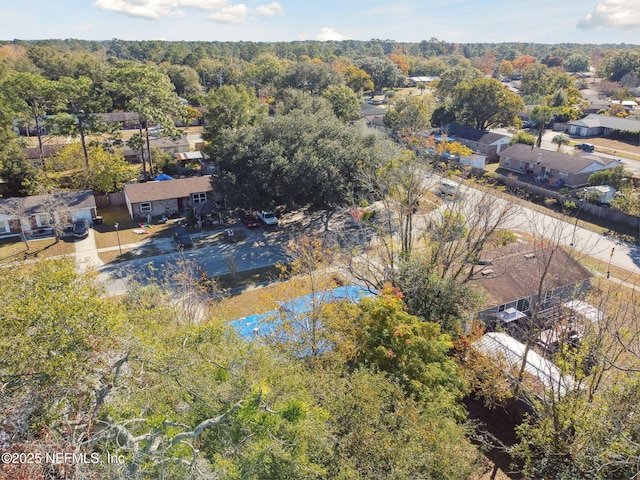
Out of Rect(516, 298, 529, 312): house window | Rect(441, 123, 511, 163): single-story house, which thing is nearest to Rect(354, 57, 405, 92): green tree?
Rect(441, 123, 511, 163): single-story house

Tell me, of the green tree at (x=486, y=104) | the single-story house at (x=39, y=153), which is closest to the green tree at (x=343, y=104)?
the green tree at (x=486, y=104)

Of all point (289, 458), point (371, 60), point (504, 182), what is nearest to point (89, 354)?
point (289, 458)

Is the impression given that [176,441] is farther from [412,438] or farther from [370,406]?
[412,438]

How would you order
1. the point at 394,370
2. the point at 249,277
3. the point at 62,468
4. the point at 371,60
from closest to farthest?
the point at 62,468 → the point at 394,370 → the point at 249,277 → the point at 371,60

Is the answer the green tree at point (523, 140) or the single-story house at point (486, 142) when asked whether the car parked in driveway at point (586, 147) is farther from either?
the single-story house at point (486, 142)

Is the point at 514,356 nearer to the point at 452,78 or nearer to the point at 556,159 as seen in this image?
the point at 556,159
